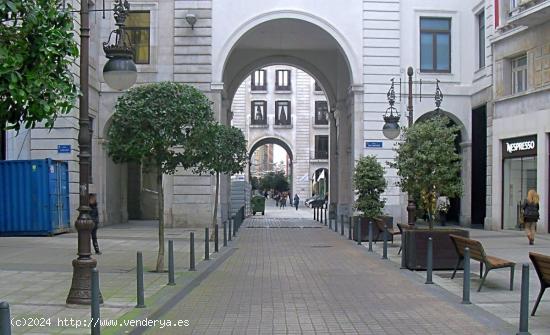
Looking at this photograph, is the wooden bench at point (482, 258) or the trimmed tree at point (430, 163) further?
the trimmed tree at point (430, 163)

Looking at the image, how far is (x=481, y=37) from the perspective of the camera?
1259 inches

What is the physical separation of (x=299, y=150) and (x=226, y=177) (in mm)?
41520

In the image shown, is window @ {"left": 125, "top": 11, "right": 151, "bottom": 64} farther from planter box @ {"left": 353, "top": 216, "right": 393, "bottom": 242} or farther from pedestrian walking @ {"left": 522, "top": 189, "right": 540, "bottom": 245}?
pedestrian walking @ {"left": 522, "top": 189, "right": 540, "bottom": 245}

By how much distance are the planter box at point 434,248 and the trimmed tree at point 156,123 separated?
5289 millimetres

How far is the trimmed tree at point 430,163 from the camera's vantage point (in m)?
15.7

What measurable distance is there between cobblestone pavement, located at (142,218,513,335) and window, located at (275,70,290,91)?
60568 mm

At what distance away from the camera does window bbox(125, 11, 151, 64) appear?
3125 centimetres

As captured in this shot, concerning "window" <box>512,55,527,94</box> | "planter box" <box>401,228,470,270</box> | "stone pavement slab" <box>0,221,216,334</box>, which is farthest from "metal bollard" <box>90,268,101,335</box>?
"window" <box>512,55,527,94</box>

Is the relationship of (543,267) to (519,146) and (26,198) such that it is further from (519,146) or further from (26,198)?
(26,198)

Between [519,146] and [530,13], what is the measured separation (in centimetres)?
513

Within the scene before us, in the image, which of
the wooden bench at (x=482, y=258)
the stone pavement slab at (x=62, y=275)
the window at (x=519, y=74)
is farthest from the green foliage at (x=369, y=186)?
the wooden bench at (x=482, y=258)

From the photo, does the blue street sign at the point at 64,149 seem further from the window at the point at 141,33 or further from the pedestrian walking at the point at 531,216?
the pedestrian walking at the point at 531,216

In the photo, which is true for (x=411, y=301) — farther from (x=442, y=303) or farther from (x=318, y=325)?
(x=318, y=325)

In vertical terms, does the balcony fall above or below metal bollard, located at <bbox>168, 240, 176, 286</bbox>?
above
